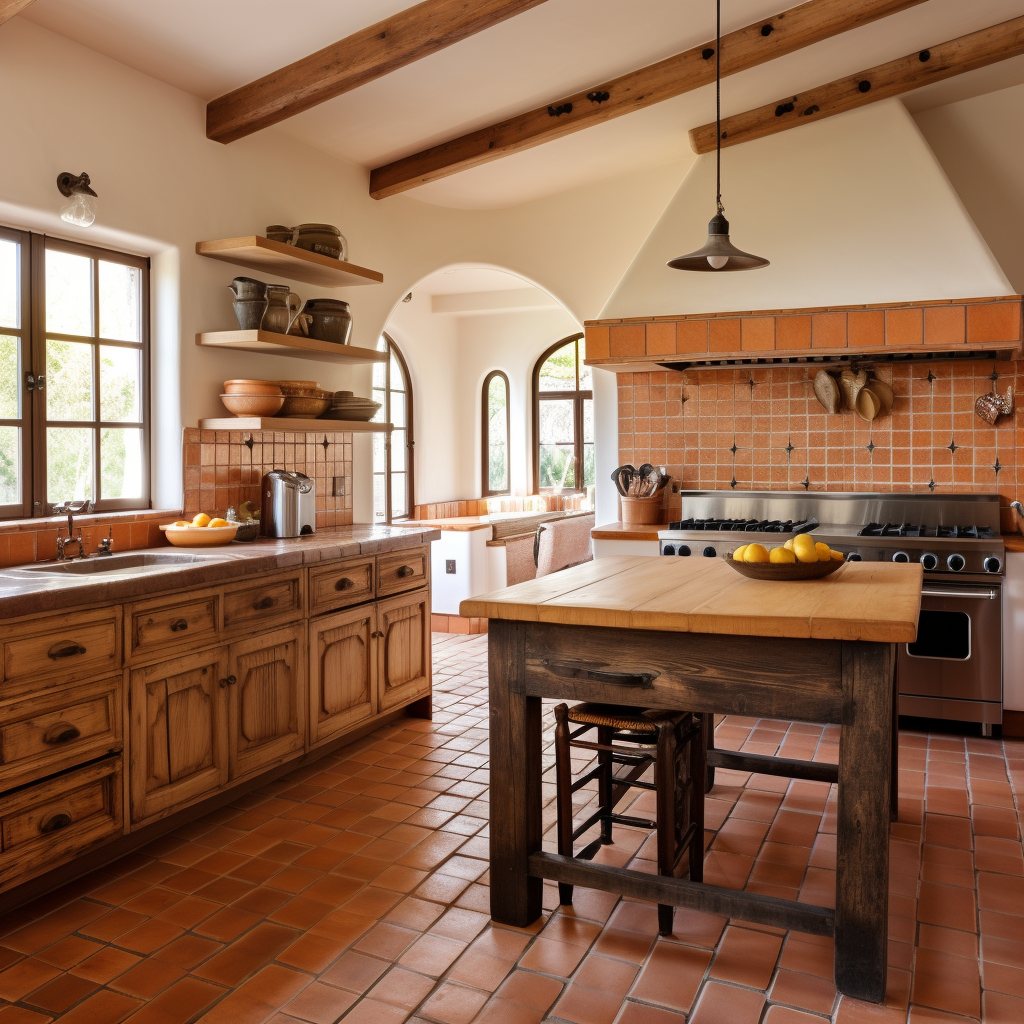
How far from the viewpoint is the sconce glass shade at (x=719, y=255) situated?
298 centimetres

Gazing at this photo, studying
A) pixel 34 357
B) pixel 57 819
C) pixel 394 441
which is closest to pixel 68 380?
pixel 34 357

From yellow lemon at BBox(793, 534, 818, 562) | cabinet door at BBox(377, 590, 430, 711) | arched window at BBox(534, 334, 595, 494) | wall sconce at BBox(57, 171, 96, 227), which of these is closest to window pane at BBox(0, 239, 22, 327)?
wall sconce at BBox(57, 171, 96, 227)

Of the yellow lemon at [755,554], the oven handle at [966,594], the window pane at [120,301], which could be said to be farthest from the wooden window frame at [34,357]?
the oven handle at [966,594]

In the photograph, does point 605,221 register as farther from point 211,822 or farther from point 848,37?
point 211,822

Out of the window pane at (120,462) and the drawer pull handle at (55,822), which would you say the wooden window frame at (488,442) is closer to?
the window pane at (120,462)

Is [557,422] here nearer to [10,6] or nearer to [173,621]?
[173,621]

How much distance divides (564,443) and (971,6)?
18.9 feet

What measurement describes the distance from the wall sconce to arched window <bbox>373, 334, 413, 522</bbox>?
13.8ft

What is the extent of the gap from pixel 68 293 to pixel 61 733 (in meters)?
1.81

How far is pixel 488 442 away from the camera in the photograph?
9164 mm

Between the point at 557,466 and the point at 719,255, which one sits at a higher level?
the point at 719,255

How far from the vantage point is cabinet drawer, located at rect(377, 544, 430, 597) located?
4.12 metres

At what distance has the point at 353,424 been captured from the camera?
4434mm

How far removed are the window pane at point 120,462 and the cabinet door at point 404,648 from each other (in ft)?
3.84
